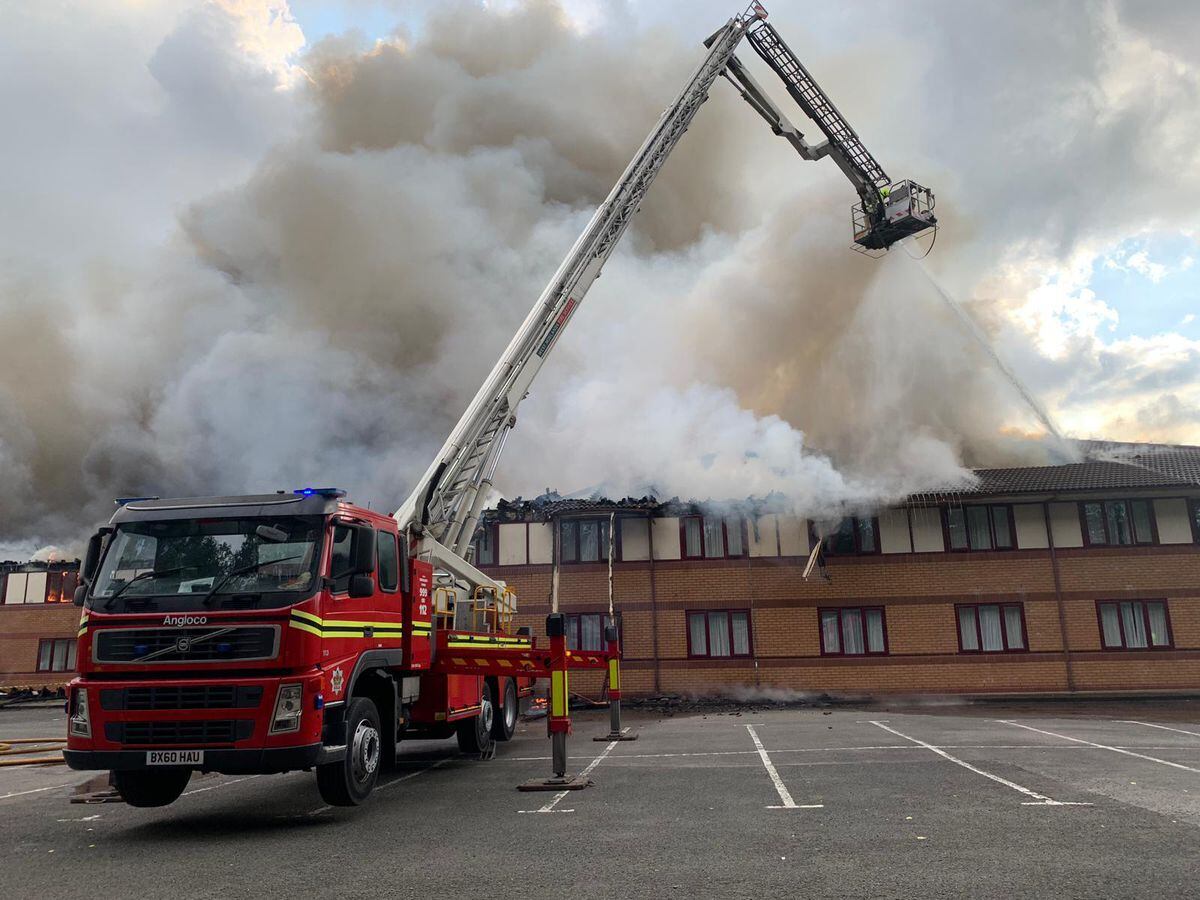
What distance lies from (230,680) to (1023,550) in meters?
21.4

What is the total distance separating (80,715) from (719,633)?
1772 centimetres

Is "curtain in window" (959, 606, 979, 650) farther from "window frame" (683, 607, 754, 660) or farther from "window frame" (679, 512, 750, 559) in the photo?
"window frame" (679, 512, 750, 559)

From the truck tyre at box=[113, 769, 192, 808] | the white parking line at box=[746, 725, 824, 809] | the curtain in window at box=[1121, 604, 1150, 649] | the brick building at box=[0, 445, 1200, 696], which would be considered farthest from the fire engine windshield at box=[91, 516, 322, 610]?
the curtain in window at box=[1121, 604, 1150, 649]

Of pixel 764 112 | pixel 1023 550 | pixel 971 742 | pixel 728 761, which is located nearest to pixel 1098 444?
pixel 1023 550

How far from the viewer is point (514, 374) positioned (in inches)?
552

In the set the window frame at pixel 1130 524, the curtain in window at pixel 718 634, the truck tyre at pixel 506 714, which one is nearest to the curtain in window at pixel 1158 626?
the window frame at pixel 1130 524

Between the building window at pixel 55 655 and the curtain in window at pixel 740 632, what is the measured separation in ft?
73.4

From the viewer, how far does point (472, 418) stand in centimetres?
1316

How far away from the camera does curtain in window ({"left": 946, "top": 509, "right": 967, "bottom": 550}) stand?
22.7m

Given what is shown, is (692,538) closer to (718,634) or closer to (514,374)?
(718,634)

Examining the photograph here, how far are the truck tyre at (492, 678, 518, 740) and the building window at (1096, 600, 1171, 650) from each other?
17.0 m

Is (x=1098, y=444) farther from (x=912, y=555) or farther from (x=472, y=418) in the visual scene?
(x=472, y=418)

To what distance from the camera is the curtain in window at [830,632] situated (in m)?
22.6

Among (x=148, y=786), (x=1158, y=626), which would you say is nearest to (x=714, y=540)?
(x=1158, y=626)
